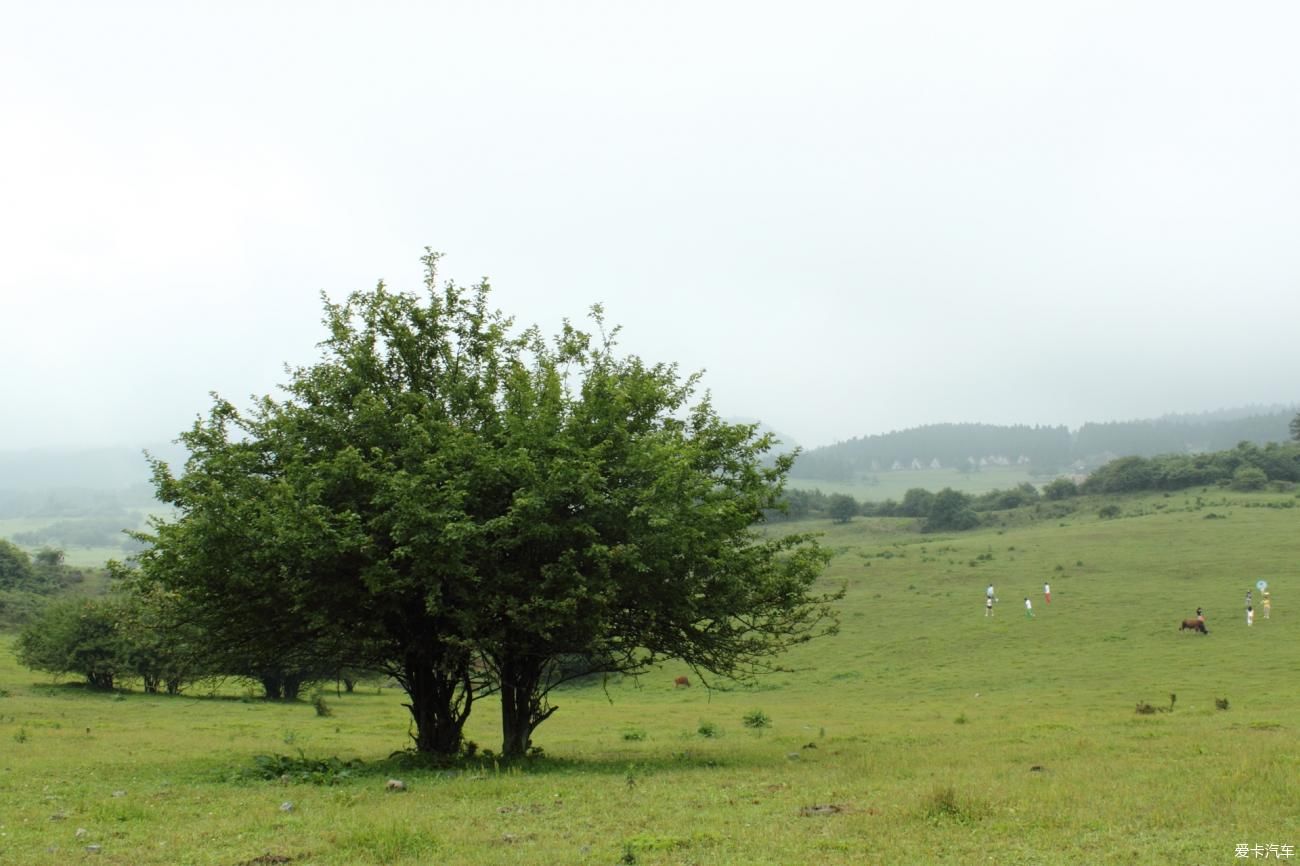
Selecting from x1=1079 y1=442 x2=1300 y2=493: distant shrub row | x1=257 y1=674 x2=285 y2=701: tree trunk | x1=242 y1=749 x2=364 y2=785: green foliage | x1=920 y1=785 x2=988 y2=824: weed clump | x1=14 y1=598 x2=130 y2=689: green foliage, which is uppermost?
x1=1079 y1=442 x2=1300 y2=493: distant shrub row

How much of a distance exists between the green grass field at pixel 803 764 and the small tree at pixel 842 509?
3261 inches

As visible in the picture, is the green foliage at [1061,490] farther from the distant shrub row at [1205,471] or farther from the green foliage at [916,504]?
the green foliage at [916,504]

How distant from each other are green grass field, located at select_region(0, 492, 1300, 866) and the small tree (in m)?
82.8

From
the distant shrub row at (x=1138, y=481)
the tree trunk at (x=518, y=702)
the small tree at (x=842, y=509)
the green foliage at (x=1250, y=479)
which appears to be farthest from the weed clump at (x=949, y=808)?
the small tree at (x=842, y=509)

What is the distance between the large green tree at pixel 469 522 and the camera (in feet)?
59.5

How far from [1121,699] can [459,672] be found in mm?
29584

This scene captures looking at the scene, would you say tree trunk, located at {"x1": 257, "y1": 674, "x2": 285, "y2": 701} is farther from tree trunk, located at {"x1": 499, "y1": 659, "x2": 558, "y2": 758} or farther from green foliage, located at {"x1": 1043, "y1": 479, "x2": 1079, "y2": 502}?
green foliage, located at {"x1": 1043, "y1": 479, "x2": 1079, "y2": 502}

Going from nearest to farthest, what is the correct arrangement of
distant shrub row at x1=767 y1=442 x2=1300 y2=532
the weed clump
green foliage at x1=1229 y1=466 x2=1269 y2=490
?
the weed clump < green foliage at x1=1229 y1=466 x2=1269 y2=490 < distant shrub row at x1=767 y1=442 x2=1300 y2=532

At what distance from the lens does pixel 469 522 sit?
17.8 metres

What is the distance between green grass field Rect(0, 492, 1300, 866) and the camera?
37.5 feet

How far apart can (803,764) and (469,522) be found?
923 cm

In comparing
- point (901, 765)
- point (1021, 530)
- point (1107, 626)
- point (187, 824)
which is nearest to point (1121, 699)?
point (1107, 626)

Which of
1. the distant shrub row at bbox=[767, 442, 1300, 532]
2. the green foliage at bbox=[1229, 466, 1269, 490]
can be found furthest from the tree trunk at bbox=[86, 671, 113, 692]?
the green foliage at bbox=[1229, 466, 1269, 490]

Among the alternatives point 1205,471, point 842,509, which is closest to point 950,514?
point 842,509
